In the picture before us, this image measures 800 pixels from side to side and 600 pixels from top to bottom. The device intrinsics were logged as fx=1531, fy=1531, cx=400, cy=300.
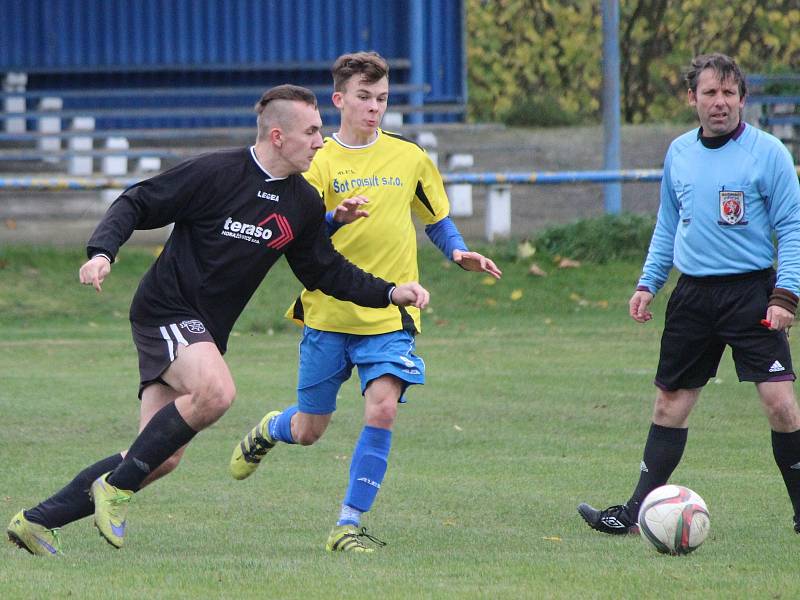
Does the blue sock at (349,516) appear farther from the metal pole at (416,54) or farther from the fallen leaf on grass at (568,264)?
the metal pole at (416,54)

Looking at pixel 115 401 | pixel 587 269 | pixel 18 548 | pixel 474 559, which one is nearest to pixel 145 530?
pixel 18 548

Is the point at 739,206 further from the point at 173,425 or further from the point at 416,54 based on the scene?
the point at 416,54

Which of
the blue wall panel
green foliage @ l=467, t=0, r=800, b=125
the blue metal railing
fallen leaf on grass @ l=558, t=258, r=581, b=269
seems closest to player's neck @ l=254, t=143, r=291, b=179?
the blue metal railing

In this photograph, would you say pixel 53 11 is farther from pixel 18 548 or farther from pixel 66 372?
pixel 18 548

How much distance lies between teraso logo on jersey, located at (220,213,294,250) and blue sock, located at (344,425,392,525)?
951mm

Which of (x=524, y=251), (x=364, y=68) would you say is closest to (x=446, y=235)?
(x=364, y=68)

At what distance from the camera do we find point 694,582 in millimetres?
5211

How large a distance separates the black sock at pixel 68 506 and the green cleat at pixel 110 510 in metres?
0.14

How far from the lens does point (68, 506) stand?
20.2ft

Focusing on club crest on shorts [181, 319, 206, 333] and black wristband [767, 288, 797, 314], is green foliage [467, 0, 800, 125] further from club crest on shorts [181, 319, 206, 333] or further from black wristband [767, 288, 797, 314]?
club crest on shorts [181, 319, 206, 333]

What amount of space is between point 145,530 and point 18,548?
0.68 meters

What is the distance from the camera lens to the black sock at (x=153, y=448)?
6008 millimetres

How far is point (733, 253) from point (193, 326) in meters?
2.29

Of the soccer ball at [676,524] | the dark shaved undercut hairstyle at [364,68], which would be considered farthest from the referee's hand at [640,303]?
the dark shaved undercut hairstyle at [364,68]
